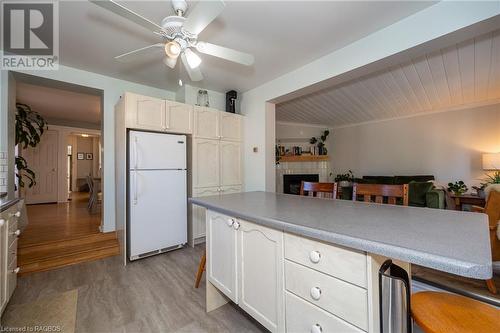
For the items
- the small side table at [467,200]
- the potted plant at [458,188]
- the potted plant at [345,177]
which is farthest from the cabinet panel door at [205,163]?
the potted plant at [458,188]

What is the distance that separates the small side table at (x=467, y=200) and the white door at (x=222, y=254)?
183 inches

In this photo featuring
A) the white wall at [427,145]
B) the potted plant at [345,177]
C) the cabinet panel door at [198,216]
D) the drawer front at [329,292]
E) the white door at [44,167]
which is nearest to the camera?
the drawer front at [329,292]

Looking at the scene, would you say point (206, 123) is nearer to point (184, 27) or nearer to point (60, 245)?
point (184, 27)

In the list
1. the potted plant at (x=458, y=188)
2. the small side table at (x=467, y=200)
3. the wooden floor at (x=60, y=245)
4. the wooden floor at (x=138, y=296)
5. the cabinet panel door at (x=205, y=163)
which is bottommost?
the wooden floor at (x=138, y=296)

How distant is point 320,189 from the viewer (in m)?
2.18

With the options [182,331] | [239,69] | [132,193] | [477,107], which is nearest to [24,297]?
[132,193]

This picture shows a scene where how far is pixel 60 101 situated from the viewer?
459cm

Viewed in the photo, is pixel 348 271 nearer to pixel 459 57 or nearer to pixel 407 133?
pixel 459 57

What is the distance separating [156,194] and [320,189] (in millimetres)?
2067

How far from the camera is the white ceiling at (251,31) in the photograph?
6.21 feet

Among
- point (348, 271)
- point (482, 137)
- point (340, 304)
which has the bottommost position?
point (340, 304)

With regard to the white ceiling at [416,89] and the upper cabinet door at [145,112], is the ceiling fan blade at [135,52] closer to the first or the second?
the upper cabinet door at [145,112]

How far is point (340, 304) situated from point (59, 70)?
3972 millimetres

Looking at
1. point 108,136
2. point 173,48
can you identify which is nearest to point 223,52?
point 173,48
